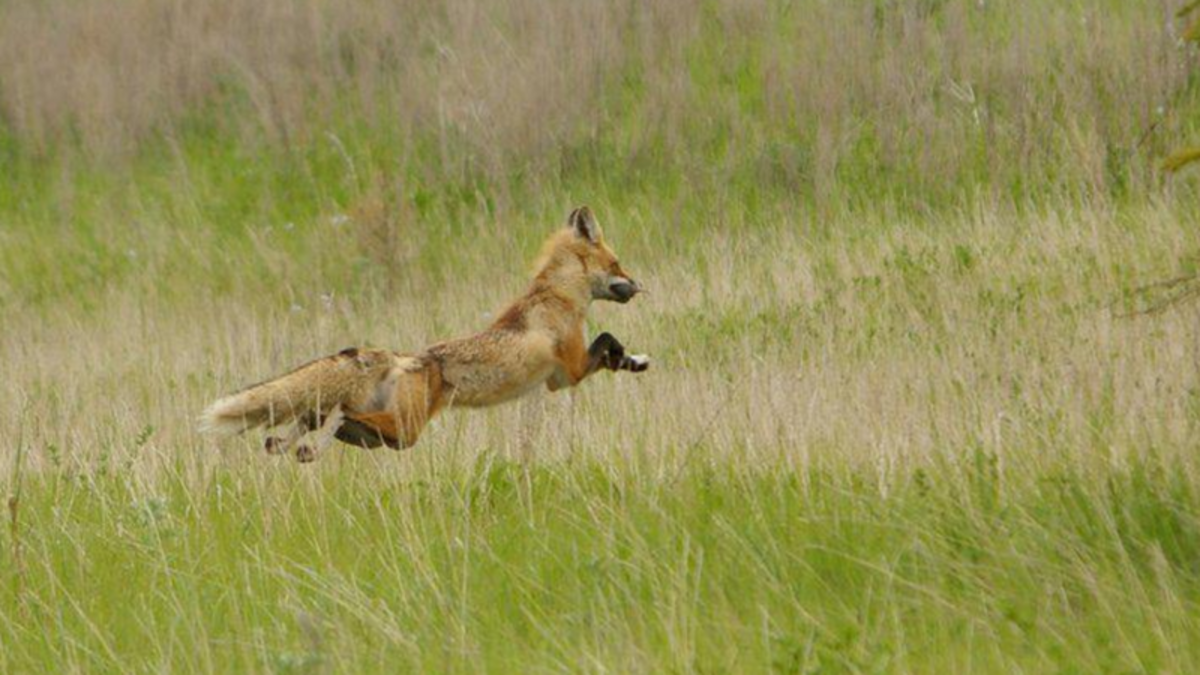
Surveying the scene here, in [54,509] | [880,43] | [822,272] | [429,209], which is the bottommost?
[54,509]

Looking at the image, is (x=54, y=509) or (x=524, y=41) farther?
(x=524, y=41)

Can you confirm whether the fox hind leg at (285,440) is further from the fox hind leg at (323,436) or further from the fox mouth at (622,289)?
the fox mouth at (622,289)

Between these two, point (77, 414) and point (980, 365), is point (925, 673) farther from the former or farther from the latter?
point (77, 414)

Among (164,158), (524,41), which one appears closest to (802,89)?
(524,41)

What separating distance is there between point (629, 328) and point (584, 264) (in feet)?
8.67

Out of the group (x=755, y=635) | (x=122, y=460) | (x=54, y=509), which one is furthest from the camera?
(x=122, y=460)

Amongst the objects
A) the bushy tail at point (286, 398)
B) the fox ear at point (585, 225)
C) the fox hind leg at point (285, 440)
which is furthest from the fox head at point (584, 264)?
the fox hind leg at point (285, 440)

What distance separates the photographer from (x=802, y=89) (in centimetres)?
1567

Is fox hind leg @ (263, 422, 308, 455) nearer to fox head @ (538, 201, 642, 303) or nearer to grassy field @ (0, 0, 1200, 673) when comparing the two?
grassy field @ (0, 0, 1200, 673)

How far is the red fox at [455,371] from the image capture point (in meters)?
7.98

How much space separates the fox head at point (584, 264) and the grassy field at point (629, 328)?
499 mm

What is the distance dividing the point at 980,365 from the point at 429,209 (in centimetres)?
802

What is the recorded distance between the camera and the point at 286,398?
26.1ft

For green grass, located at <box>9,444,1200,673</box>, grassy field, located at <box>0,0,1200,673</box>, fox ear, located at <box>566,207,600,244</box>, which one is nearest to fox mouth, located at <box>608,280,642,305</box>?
fox ear, located at <box>566,207,600,244</box>
